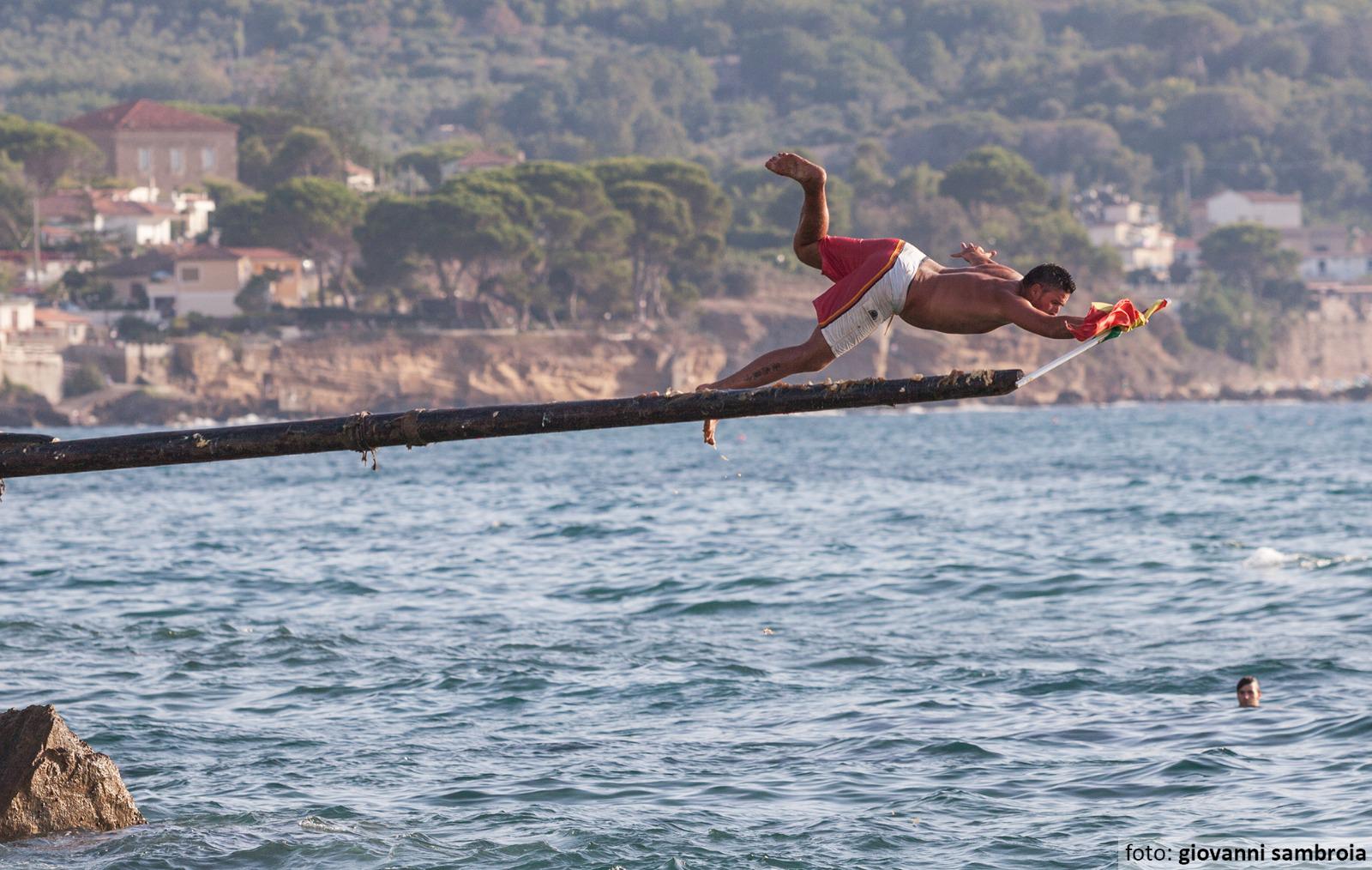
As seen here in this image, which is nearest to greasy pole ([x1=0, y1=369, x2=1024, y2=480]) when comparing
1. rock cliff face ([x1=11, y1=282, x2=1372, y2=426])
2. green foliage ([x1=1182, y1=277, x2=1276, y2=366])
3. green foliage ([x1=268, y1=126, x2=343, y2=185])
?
rock cliff face ([x1=11, y1=282, x2=1372, y2=426])

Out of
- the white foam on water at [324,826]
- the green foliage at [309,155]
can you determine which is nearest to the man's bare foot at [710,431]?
the white foam on water at [324,826]

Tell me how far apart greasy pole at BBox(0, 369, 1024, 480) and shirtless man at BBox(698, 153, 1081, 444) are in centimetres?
38

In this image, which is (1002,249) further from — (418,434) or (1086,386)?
(418,434)

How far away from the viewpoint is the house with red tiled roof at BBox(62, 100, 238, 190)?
189 metres

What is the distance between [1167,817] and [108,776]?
9.30m

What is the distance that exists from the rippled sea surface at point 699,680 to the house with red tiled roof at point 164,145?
480 feet

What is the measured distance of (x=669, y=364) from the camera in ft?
466

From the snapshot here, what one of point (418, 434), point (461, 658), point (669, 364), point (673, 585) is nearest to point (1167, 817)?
point (418, 434)

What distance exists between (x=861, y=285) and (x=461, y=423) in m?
2.75

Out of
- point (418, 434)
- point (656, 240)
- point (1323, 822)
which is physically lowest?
point (1323, 822)

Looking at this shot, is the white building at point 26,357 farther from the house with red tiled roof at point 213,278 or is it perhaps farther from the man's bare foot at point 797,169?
the man's bare foot at point 797,169

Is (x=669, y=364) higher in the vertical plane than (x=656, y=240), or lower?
lower

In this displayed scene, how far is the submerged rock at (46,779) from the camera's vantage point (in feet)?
48.9

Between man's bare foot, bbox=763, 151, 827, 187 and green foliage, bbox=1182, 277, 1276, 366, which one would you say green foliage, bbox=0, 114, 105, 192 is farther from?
man's bare foot, bbox=763, 151, 827, 187
